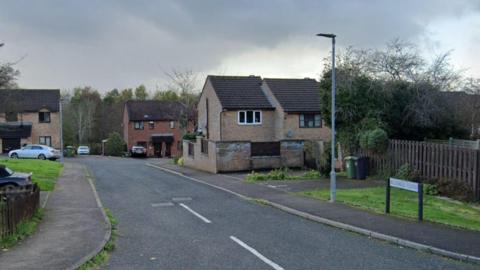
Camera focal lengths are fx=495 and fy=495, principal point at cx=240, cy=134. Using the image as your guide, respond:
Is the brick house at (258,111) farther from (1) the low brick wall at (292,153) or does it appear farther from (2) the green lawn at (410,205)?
(2) the green lawn at (410,205)

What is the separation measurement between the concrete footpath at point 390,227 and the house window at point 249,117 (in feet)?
69.0

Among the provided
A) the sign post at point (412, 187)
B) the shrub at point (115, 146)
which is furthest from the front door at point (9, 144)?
the sign post at point (412, 187)

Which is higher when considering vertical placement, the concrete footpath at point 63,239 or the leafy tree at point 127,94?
the leafy tree at point 127,94

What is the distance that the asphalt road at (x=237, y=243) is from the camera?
9.04 metres

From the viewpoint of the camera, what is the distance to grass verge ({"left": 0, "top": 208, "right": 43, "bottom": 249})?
10693 mm

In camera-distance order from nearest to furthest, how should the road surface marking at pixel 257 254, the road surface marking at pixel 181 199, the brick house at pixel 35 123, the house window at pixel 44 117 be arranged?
the road surface marking at pixel 257 254, the road surface marking at pixel 181 199, the brick house at pixel 35 123, the house window at pixel 44 117

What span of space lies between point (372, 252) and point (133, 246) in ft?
16.6

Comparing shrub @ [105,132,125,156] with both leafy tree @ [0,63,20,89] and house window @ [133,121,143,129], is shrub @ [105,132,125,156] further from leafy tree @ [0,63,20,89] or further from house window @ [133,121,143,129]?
leafy tree @ [0,63,20,89]

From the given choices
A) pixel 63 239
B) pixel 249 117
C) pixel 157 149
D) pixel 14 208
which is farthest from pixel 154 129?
pixel 63 239

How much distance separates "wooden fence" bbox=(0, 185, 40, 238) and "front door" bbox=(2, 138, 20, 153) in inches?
2088

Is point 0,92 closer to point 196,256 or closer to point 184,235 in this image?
point 184,235

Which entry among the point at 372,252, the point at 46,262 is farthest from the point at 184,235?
the point at 372,252

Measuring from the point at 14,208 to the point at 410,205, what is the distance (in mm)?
11548

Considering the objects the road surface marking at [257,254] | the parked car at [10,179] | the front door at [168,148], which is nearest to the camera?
the road surface marking at [257,254]
